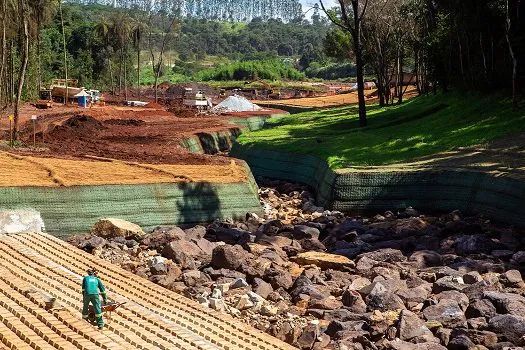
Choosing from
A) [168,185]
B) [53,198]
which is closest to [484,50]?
[168,185]

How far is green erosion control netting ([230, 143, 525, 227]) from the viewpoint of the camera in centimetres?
2064

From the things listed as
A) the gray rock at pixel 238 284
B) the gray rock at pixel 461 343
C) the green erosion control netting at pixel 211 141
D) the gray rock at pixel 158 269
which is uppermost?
the green erosion control netting at pixel 211 141

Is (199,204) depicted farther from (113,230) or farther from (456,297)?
(456,297)

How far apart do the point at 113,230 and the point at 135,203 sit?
1.97 metres

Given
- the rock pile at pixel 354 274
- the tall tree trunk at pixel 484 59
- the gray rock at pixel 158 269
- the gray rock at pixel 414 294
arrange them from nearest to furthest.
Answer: the rock pile at pixel 354 274 < the gray rock at pixel 414 294 < the gray rock at pixel 158 269 < the tall tree trunk at pixel 484 59

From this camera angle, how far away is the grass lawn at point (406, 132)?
2759cm

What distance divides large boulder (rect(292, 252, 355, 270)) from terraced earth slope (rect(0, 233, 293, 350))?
4176 millimetres

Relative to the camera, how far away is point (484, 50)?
117 ft

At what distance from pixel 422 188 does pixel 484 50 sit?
556 inches

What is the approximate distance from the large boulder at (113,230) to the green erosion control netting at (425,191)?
7.62 meters

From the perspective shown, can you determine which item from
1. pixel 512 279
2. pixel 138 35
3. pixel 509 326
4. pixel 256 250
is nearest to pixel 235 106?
pixel 138 35

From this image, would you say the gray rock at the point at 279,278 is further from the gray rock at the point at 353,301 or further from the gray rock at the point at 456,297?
the gray rock at the point at 456,297

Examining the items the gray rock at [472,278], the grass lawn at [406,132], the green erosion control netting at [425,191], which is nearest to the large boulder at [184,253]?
the gray rock at [472,278]

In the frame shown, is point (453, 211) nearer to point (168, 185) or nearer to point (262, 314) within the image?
point (168, 185)
